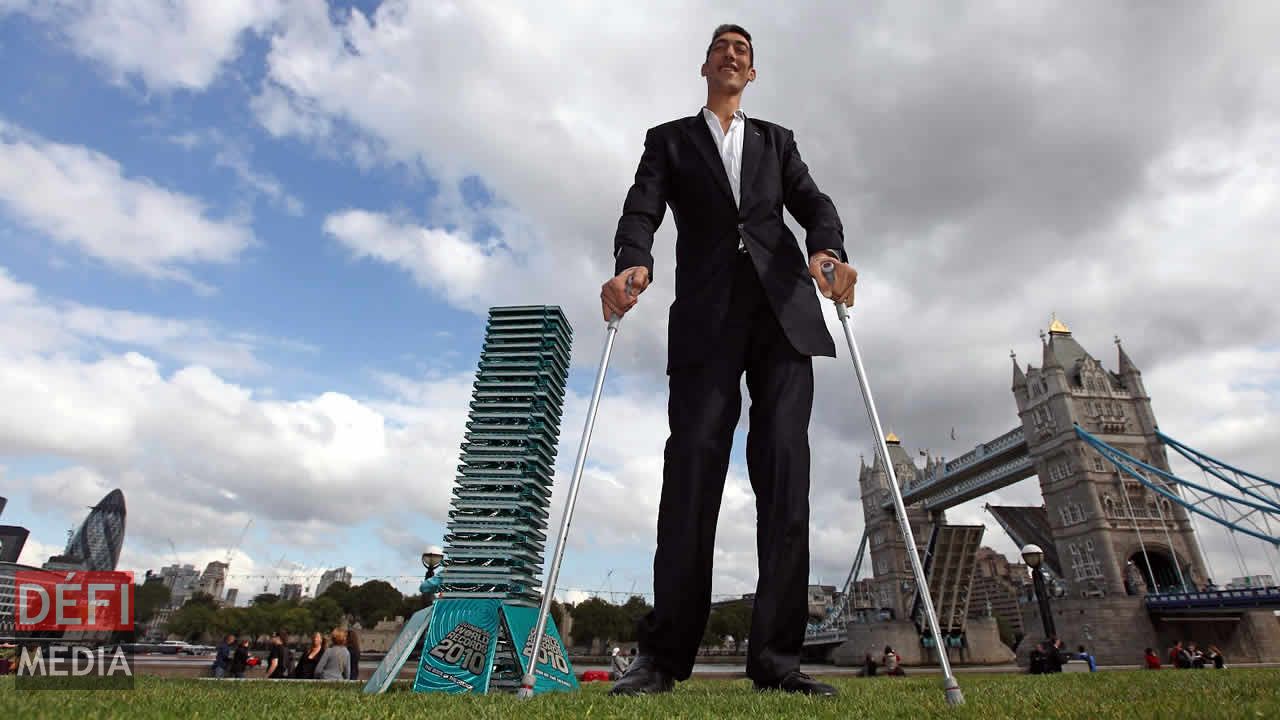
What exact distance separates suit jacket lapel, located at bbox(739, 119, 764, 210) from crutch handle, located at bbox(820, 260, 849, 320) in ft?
2.15

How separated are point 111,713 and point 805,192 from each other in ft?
15.1

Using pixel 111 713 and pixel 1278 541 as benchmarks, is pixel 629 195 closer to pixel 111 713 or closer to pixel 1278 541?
pixel 111 713

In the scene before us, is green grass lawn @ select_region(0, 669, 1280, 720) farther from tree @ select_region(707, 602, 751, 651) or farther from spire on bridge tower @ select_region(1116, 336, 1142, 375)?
tree @ select_region(707, 602, 751, 651)

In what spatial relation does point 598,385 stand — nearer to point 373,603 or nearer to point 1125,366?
point 1125,366

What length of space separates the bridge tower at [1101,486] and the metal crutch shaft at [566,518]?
59406mm

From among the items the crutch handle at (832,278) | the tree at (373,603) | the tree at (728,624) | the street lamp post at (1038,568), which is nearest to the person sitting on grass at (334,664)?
the crutch handle at (832,278)

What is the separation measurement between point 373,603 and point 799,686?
12605cm

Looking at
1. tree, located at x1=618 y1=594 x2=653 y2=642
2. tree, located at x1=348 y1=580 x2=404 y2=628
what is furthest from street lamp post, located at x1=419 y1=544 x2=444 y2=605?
tree, located at x1=348 y1=580 x2=404 y2=628

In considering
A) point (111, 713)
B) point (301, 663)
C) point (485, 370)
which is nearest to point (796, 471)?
point (111, 713)

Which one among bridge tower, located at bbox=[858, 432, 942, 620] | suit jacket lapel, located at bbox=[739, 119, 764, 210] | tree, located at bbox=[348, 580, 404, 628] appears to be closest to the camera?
suit jacket lapel, located at bbox=[739, 119, 764, 210]

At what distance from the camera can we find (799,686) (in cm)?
350

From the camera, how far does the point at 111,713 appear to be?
7.57 ft

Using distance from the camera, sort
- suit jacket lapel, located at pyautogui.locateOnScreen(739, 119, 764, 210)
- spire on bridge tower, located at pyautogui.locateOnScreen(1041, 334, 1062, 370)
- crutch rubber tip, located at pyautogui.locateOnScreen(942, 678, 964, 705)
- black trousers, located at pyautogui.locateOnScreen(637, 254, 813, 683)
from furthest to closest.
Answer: spire on bridge tower, located at pyautogui.locateOnScreen(1041, 334, 1062, 370) → suit jacket lapel, located at pyautogui.locateOnScreen(739, 119, 764, 210) → black trousers, located at pyautogui.locateOnScreen(637, 254, 813, 683) → crutch rubber tip, located at pyautogui.locateOnScreen(942, 678, 964, 705)

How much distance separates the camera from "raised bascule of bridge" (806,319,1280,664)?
150 feet
